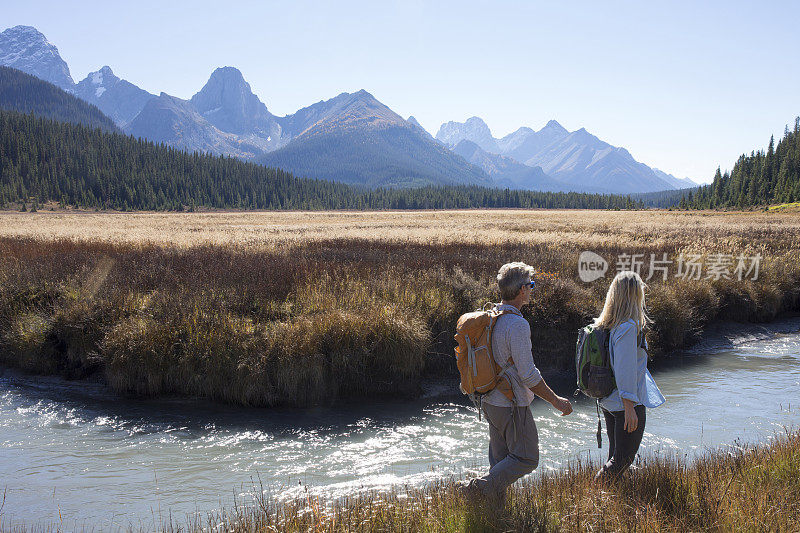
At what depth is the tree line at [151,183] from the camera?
12219 centimetres

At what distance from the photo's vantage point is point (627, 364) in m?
4.37

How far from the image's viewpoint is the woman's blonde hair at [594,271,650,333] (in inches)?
172

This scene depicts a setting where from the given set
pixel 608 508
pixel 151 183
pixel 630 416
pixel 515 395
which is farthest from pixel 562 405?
pixel 151 183

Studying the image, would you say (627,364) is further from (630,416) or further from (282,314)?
(282,314)

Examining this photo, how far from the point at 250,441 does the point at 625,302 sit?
628cm

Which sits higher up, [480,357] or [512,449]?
[480,357]

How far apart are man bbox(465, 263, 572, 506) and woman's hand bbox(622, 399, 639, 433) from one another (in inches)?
27.1

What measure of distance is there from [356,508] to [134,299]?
9.14 m

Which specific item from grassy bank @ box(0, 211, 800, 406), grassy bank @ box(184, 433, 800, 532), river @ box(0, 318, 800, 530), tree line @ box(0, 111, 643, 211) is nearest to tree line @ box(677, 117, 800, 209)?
tree line @ box(0, 111, 643, 211)

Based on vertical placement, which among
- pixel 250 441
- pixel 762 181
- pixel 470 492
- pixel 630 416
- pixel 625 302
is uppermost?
pixel 762 181

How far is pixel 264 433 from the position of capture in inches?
324

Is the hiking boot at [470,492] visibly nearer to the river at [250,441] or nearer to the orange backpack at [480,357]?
the orange backpack at [480,357]

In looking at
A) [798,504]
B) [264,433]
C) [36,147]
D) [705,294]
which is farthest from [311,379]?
[36,147]

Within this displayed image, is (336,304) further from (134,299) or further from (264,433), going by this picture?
(134,299)
